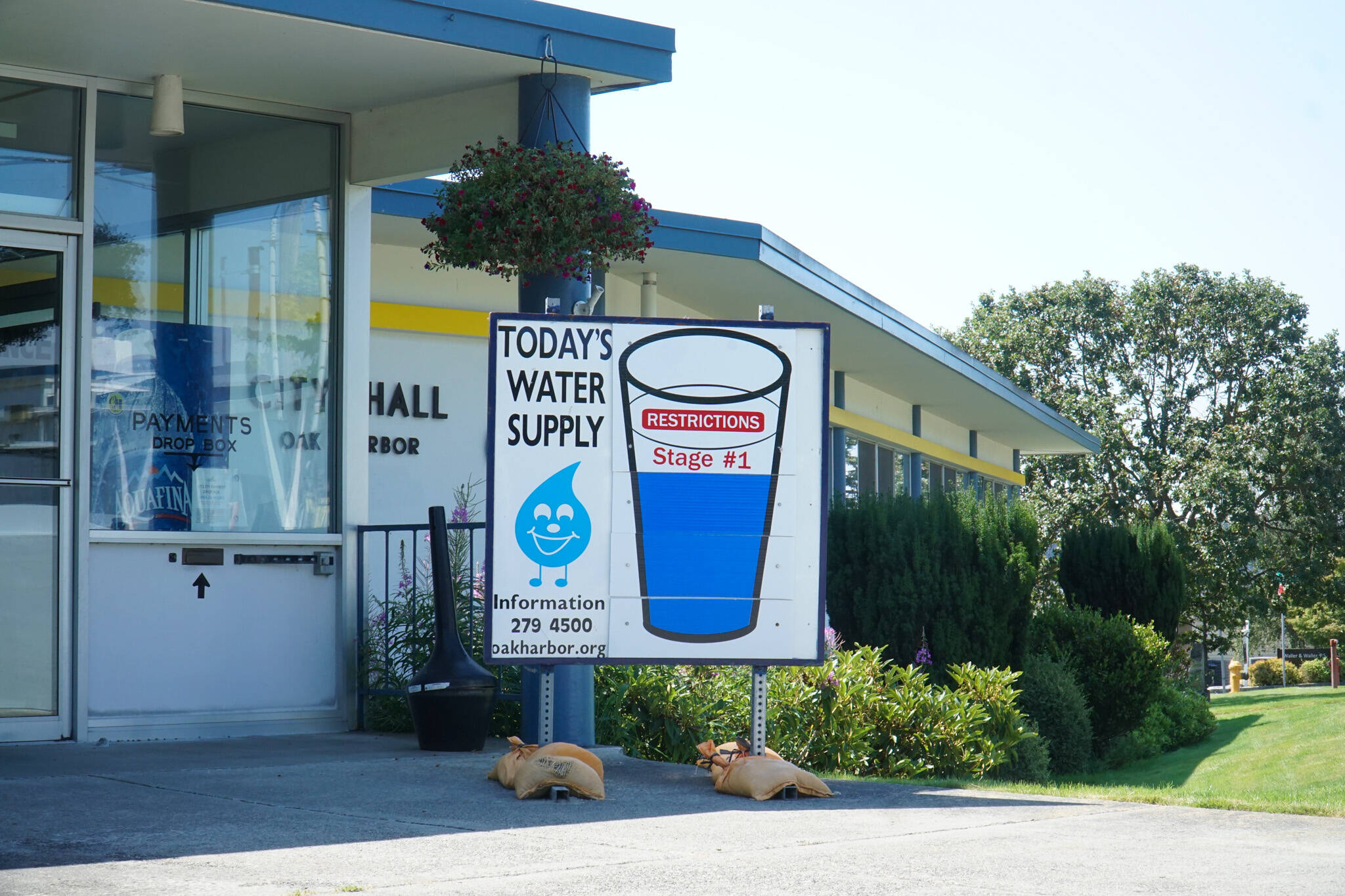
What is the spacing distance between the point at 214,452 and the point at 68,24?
2454 millimetres

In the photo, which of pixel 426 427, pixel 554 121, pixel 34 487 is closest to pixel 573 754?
pixel 34 487

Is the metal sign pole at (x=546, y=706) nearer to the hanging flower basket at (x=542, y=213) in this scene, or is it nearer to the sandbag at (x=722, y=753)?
the sandbag at (x=722, y=753)

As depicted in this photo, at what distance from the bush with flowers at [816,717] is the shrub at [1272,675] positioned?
158ft

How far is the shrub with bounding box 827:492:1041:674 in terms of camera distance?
13281 millimetres

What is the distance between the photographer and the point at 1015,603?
45.3 feet

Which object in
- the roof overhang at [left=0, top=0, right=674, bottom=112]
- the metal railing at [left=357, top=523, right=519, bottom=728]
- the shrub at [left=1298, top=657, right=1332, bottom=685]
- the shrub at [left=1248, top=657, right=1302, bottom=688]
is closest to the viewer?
the roof overhang at [left=0, top=0, right=674, bottom=112]

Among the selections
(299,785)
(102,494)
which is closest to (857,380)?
(102,494)

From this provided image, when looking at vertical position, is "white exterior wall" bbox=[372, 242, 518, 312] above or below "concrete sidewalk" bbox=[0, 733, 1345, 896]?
above

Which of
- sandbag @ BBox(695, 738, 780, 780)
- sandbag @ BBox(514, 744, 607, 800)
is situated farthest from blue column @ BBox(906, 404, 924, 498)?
sandbag @ BBox(514, 744, 607, 800)

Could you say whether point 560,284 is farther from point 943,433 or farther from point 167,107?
point 943,433

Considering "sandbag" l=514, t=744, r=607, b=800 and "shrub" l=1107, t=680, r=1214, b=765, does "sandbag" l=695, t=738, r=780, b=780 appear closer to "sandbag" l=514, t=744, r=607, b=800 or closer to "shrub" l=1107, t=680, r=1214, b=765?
"sandbag" l=514, t=744, r=607, b=800

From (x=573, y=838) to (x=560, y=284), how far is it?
3.54 meters

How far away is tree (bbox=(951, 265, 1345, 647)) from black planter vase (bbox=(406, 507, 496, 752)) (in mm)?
27595

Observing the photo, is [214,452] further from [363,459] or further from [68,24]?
[68,24]
